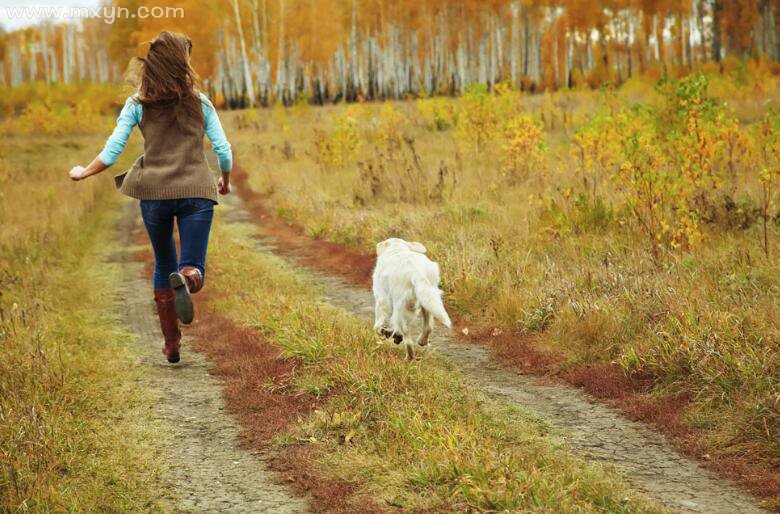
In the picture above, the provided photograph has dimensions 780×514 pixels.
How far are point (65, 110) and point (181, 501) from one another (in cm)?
3412

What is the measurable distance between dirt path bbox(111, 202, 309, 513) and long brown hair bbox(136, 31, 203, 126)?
2085mm

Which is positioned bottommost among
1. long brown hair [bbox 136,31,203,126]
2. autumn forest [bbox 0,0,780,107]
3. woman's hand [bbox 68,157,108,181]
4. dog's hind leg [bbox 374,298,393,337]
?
dog's hind leg [bbox 374,298,393,337]

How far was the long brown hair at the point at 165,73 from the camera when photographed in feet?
15.4

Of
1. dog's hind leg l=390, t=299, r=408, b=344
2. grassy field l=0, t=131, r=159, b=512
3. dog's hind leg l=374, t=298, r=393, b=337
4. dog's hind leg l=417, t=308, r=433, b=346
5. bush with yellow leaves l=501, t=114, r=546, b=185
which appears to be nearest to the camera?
grassy field l=0, t=131, r=159, b=512

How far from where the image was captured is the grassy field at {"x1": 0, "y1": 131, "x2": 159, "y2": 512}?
3666mm

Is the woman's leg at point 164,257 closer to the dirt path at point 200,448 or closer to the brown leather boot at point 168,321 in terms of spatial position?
the brown leather boot at point 168,321

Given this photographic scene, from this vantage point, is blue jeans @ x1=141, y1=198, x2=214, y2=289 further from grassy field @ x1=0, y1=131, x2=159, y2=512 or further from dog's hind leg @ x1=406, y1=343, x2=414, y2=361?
dog's hind leg @ x1=406, y1=343, x2=414, y2=361

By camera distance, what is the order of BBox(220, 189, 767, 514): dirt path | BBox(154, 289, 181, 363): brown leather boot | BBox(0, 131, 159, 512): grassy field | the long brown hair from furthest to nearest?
BBox(154, 289, 181, 363): brown leather boot
the long brown hair
BBox(0, 131, 159, 512): grassy field
BBox(220, 189, 767, 514): dirt path

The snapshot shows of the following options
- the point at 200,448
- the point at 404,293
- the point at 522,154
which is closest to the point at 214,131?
the point at 404,293

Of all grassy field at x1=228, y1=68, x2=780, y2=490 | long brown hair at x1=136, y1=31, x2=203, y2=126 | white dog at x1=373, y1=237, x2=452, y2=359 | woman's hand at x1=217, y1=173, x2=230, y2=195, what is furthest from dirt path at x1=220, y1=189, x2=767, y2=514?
long brown hair at x1=136, y1=31, x2=203, y2=126

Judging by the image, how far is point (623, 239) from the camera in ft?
26.7

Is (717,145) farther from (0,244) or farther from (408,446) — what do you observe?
(0,244)

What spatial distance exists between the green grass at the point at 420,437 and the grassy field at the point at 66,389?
3.37ft

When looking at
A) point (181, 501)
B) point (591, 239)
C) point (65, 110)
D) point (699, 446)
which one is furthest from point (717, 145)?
point (65, 110)
